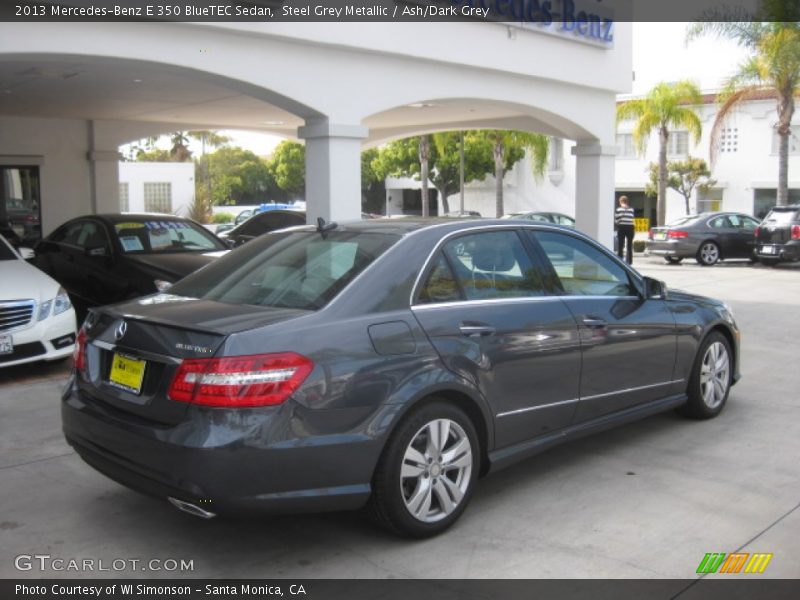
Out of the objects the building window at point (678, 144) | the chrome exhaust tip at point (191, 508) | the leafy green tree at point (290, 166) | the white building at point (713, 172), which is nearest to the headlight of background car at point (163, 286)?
the chrome exhaust tip at point (191, 508)

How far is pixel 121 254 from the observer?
10109 millimetres

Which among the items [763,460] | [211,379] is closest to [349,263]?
[211,379]

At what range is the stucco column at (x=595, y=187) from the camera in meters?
14.3

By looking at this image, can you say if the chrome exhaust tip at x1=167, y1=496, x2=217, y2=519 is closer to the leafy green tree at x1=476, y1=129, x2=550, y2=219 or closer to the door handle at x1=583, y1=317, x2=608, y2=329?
the door handle at x1=583, y1=317, x2=608, y2=329

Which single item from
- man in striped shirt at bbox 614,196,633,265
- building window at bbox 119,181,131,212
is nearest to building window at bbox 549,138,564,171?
building window at bbox 119,181,131,212

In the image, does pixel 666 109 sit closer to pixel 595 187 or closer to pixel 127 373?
pixel 595 187

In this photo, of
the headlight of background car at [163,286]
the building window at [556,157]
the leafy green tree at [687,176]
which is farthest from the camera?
the building window at [556,157]

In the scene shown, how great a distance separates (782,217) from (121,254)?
1629 centimetres

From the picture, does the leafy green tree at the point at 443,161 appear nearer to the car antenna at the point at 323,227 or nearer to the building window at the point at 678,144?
the building window at the point at 678,144

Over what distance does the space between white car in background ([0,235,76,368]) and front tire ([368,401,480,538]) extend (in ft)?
15.1

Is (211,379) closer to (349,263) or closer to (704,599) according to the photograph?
(349,263)

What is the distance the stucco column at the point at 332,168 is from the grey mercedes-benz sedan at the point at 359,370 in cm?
451

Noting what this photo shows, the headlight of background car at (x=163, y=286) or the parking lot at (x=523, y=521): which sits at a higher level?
the headlight of background car at (x=163, y=286)

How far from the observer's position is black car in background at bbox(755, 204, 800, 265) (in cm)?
1992
